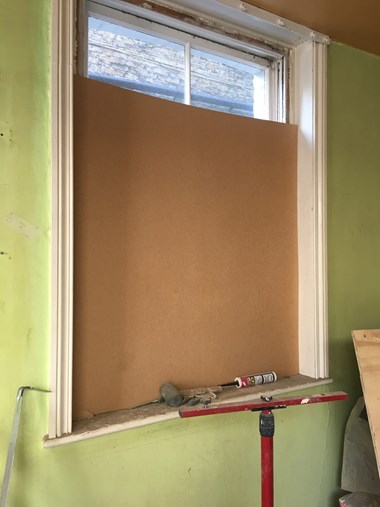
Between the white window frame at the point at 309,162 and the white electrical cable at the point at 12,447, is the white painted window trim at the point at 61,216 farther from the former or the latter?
the white window frame at the point at 309,162

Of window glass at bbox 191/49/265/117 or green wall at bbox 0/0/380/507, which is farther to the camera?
window glass at bbox 191/49/265/117

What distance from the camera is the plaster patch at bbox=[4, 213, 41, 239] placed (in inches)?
39.2

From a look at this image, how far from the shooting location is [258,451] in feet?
4.61

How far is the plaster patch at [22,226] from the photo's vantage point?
1.00 meters

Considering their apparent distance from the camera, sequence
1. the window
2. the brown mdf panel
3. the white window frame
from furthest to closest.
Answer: the white window frame
the window
the brown mdf panel

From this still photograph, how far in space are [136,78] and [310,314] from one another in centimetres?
113

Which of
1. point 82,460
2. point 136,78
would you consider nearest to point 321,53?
point 136,78

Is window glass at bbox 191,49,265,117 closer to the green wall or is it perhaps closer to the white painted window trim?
the green wall

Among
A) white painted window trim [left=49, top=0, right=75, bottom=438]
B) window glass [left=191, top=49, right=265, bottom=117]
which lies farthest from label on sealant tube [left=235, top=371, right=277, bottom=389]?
window glass [left=191, top=49, right=265, bottom=117]

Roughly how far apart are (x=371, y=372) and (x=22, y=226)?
128 centimetres

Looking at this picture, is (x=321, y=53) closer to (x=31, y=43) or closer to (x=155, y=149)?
(x=155, y=149)

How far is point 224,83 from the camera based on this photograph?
59.7 inches

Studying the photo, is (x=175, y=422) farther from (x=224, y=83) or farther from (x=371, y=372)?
(x=224, y=83)

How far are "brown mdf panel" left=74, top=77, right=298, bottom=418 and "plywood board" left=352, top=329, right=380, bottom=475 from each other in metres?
0.26
